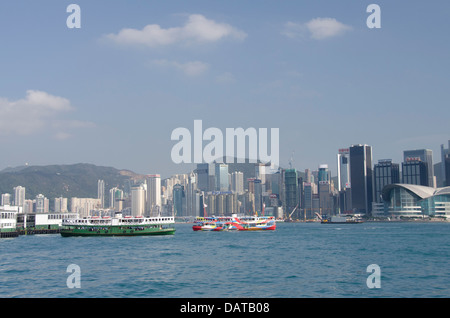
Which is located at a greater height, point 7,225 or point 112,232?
point 7,225

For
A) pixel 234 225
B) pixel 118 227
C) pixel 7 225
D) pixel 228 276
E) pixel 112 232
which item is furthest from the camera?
pixel 234 225

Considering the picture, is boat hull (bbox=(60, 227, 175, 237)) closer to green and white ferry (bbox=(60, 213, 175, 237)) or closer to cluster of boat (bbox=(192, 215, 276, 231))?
green and white ferry (bbox=(60, 213, 175, 237))

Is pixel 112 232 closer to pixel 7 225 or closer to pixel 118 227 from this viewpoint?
pixel 118 227

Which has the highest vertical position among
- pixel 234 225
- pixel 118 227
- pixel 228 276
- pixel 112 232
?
pixel 228 276

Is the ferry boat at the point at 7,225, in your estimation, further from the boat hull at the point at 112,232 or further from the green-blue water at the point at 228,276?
the green-blue water at the point at 228,276

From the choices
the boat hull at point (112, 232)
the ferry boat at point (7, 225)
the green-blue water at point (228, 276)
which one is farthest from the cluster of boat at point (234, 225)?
the green-blue water at point (228, 276)

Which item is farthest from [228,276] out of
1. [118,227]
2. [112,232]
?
[112,232]

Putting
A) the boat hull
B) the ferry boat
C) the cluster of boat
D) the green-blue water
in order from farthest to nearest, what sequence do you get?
the cluster of boat
the boat hull
the ferry boat
the green-blue water

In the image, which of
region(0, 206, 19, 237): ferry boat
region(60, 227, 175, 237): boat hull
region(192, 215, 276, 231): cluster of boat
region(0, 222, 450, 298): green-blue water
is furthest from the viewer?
region(192, 215, 276, 231): cluster of boat

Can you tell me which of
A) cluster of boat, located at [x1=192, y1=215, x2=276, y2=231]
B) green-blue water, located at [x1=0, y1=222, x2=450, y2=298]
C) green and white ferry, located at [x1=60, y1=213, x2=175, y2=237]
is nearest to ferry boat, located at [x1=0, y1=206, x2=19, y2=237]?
green and white ferry, located at [x1=60, y1=213, x2=175, y2=237]
